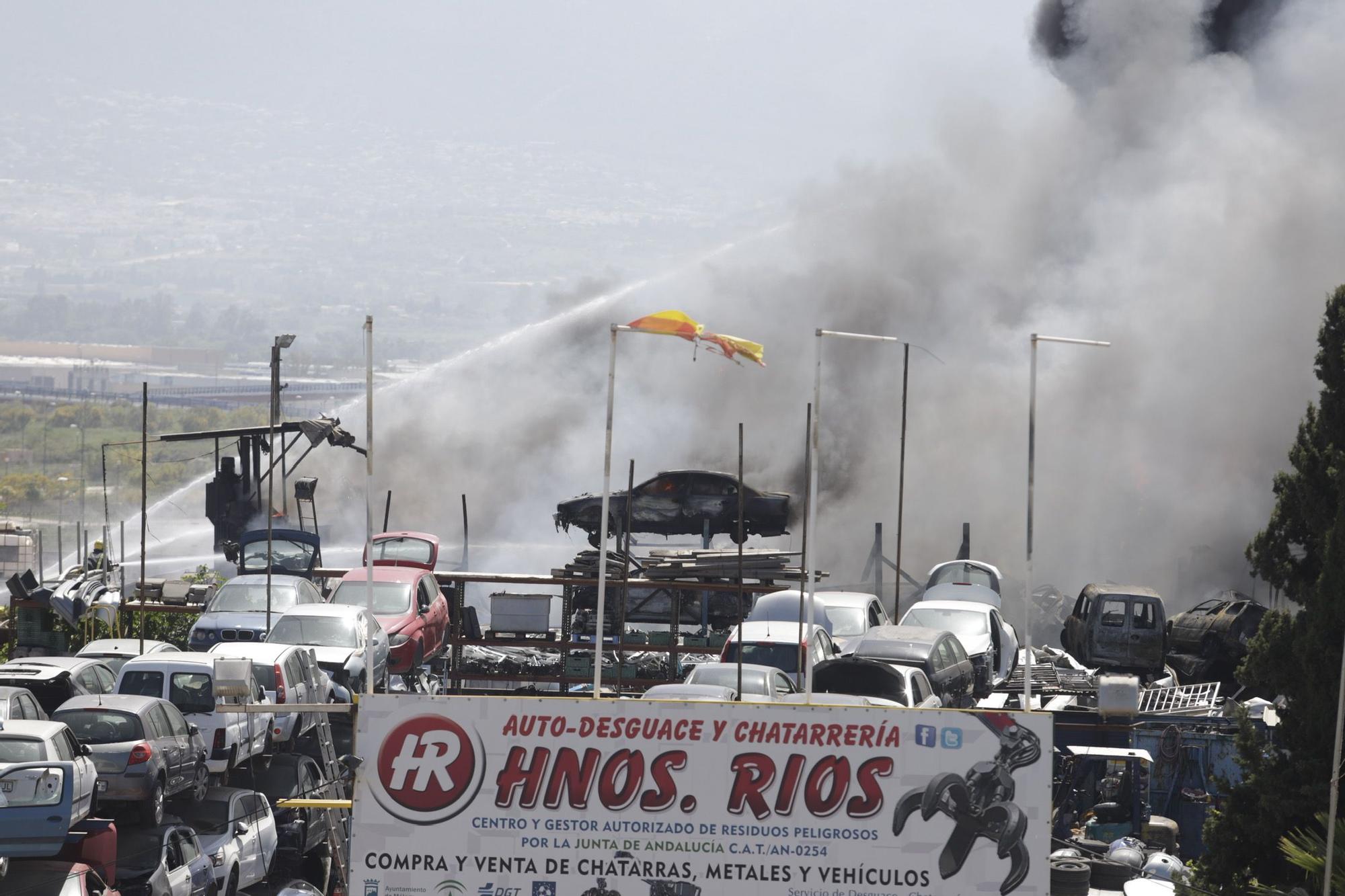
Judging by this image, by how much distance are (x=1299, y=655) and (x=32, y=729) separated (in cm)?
1074

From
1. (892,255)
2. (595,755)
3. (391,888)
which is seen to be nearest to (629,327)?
(595,755)

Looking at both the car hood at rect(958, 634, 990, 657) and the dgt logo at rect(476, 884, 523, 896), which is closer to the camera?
the dgt logo at rect(476, 884, 523, 896)

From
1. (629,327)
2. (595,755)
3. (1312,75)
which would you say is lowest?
(595,755)

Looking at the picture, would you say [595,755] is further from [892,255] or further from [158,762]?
[892,255]

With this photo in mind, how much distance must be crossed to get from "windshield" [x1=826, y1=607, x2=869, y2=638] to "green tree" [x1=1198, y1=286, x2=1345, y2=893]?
10.8 meters

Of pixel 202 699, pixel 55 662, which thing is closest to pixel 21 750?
pixel 202 699

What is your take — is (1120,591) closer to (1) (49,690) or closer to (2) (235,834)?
(2) (235,834)

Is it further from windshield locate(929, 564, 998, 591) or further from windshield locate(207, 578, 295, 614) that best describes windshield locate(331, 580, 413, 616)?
windshield locate(929, 564, 998, 591)

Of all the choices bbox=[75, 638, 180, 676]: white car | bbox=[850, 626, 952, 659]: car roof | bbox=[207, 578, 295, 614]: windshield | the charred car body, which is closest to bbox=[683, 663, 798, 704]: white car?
bbox=[850, 626, 952, 659]: car roof

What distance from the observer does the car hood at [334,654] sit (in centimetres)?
2027

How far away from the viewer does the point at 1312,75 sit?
51750 millimetres

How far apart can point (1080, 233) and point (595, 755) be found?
46.3 m

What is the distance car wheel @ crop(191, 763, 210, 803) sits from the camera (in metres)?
16.2

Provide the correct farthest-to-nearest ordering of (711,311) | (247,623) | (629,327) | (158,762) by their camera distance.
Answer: (711,311) → (247,623) → (158,762) → (629,327)
